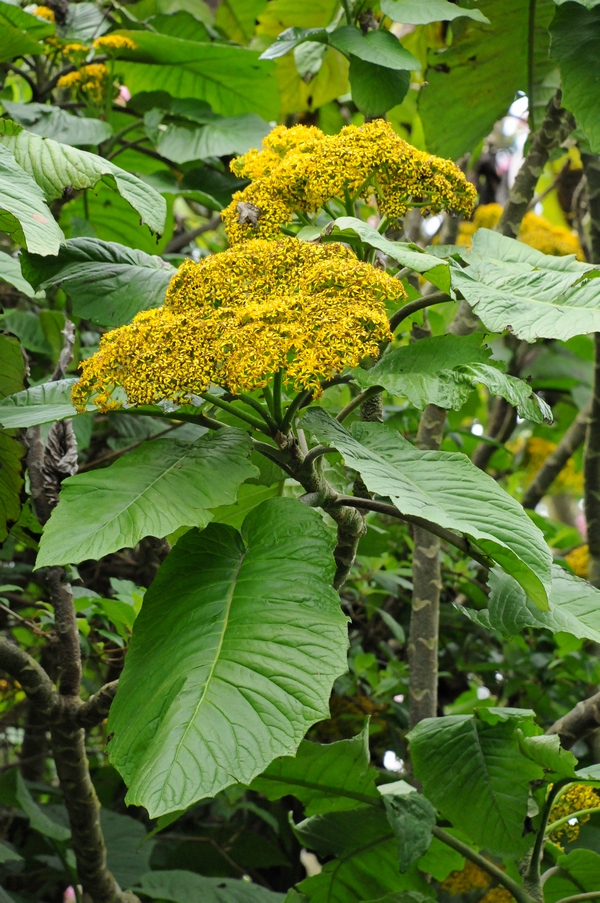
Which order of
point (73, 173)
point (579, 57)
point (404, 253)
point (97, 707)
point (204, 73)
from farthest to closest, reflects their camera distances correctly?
point (204, 73) → point (579, 57) → point (97, 707) → point (73, 173) → point (404, 253)

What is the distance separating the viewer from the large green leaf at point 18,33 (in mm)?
1559

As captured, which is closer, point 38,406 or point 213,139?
point 38,406

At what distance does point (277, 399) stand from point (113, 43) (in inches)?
51.0

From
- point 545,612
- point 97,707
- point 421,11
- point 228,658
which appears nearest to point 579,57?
point 421,11

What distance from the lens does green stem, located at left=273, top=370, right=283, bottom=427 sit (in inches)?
39.5

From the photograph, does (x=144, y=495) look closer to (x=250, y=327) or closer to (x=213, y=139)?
(x=250, y=327)

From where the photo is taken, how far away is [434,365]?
3.51 feet

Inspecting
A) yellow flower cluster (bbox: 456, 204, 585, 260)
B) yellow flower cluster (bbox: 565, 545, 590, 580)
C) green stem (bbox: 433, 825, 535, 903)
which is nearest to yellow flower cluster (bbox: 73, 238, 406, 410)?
green stem (bbox: 433, 825, 535, 903)

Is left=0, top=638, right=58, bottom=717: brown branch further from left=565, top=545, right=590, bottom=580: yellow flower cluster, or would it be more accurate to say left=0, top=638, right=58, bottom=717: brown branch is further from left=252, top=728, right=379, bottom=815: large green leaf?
left=565, top=545, right=590, bottom=580: yellow flower cluster

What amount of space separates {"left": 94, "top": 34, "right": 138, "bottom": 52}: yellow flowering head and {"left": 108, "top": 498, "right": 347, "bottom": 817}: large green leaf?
4.48 feet

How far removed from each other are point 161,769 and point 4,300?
6.10 ft

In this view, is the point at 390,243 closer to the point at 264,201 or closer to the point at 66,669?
the point at 264,201

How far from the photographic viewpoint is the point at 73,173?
3.72 ft

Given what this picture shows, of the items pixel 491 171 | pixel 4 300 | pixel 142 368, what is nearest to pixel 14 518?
pixel 142 368
